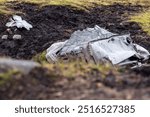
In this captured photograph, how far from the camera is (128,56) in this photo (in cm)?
1852

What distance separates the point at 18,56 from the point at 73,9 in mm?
10254

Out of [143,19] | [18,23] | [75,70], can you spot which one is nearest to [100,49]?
[18,23]

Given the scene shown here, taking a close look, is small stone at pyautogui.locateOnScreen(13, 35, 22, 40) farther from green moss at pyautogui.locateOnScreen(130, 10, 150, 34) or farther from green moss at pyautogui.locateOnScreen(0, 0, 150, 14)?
green moss at pyautogui.locateOnScreen(130, 10, 150, 34)

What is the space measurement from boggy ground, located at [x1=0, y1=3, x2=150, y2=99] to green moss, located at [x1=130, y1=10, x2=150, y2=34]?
448 millimetres

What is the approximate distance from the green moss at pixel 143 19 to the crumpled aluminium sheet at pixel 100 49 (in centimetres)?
733

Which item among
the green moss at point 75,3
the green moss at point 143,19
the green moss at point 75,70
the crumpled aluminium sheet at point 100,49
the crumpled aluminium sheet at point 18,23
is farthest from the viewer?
the green moss at point 75,3

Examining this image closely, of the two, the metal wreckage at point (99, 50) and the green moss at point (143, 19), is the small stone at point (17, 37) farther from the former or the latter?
the green moss at point (143, 19)

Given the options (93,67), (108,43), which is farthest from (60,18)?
(93,67)

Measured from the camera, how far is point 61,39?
2388 cm

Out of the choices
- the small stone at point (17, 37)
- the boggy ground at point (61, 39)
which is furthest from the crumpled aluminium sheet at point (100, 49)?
the small stone at point (17, 37)

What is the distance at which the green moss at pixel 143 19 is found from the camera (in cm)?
2835

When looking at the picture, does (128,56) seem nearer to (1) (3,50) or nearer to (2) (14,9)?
(1) (3,50)

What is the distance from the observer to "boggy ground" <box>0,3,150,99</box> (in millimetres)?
Result: 8430

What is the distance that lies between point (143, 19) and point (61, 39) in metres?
8.31
